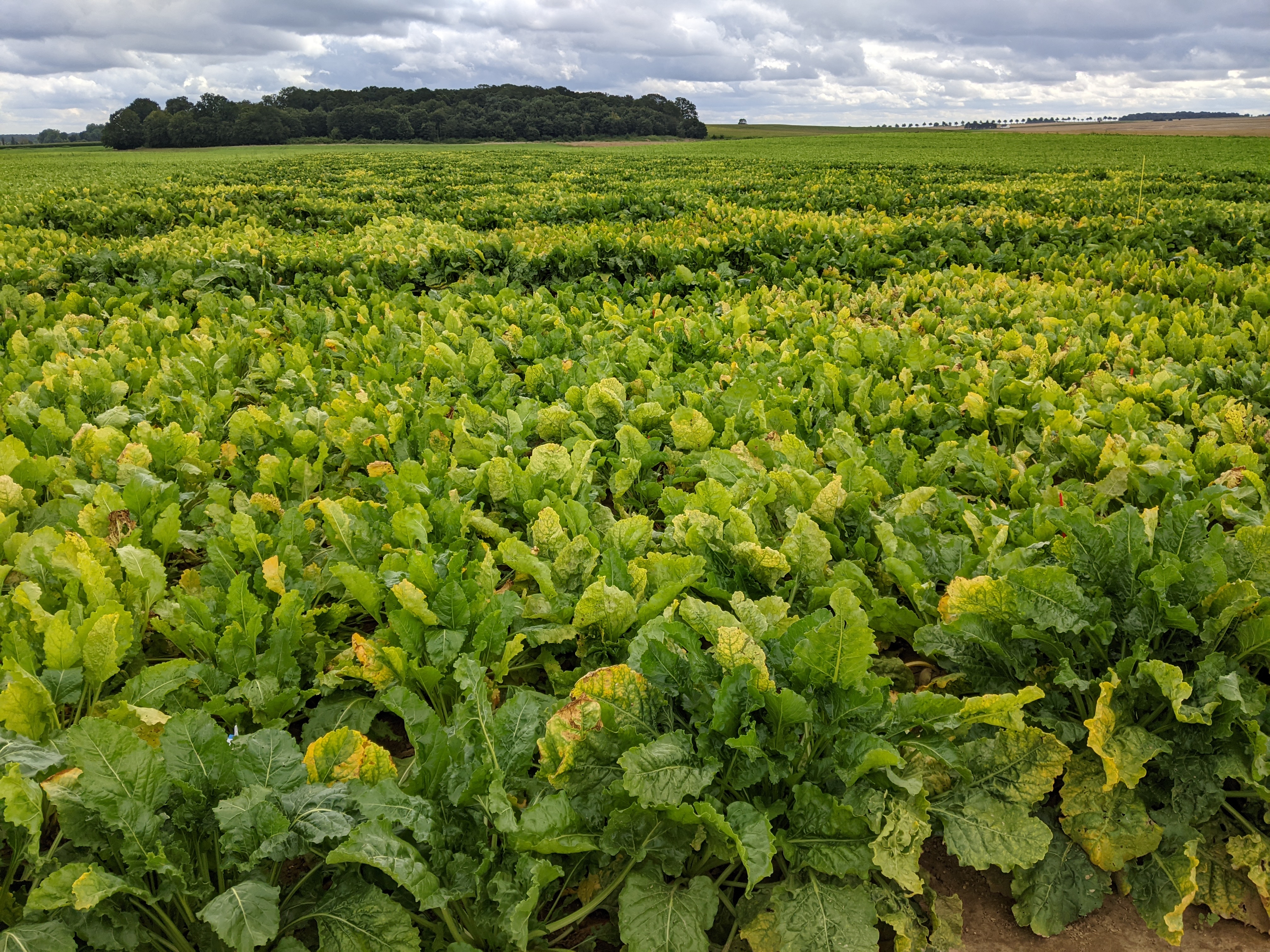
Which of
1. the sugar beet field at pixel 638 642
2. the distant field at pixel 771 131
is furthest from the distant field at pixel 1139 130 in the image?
the sugar beet field at pixel 638 642

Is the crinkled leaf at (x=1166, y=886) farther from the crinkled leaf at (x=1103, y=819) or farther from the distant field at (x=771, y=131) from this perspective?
the distant field at (x=771, y=131)

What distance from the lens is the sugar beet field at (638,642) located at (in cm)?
169

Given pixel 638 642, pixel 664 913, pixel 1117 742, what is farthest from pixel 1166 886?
pixel 638 642

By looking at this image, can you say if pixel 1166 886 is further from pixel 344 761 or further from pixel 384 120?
pixel 384 120

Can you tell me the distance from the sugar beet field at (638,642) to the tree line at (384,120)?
79.3 meters

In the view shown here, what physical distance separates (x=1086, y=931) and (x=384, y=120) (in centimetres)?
8641

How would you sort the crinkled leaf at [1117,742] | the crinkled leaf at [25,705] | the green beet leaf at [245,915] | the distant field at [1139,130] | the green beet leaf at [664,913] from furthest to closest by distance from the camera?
the distant field at [1139,130]
the crinkled leaf at [1117,742]
the crinkled leaf at [25,705]
the green beet leaf at [664,913]
the green beet leaf at [245,915]

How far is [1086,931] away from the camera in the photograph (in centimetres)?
191

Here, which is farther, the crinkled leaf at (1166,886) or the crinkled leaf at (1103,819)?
the crinkled leaf at (1103,819)

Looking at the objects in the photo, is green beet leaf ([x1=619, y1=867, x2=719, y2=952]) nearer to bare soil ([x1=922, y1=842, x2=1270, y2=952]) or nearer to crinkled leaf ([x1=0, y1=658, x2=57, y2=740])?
bare soil ([x1=922, y1=842, x2=1270, y2=952])

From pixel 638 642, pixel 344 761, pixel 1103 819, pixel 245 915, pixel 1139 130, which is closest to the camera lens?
pixel 245 915

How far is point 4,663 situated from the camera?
1.96m

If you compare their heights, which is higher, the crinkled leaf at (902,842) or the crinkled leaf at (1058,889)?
the crinkled leaf at (902,842)

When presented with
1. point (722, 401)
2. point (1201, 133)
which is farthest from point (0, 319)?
point (1201, 133)
